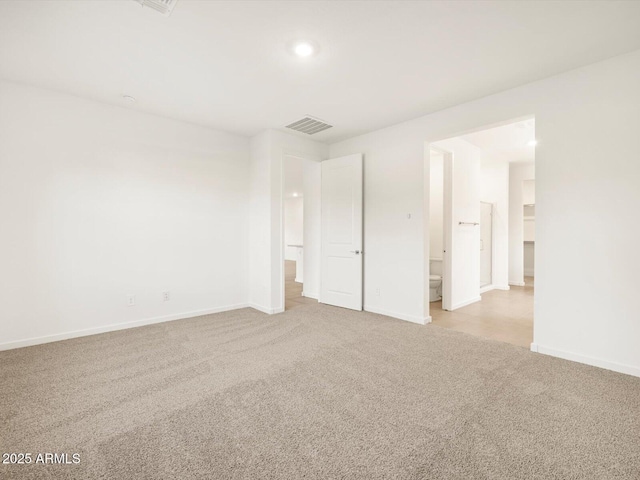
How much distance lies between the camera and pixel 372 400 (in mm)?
2061

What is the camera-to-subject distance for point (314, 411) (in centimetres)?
193

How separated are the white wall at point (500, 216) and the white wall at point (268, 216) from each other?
4.53 metres

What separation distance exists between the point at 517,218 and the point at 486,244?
47.6 inches

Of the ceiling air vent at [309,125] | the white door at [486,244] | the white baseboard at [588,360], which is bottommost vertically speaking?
the white baseboard at [588,360]

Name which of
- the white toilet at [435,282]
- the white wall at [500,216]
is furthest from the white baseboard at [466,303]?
the white wall at [500,216]

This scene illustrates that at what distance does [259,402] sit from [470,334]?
8.51 feet

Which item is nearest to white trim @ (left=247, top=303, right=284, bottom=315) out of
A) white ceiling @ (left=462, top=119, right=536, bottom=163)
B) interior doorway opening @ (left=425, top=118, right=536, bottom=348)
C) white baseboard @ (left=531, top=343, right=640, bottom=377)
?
interior doorway opening @ (left=425, top=118, right=536, bottom=348)

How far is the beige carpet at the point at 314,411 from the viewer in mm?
1484

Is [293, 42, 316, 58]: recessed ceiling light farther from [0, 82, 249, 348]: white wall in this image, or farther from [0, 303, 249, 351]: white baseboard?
[0, 303, 249, 351]: white baseboard

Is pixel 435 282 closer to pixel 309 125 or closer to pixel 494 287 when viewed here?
pixel 494 287

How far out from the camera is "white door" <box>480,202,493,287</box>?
632cm

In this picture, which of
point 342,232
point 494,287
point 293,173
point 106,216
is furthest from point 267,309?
point 494,287

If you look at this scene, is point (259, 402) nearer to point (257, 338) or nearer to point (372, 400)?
point (372, 400)

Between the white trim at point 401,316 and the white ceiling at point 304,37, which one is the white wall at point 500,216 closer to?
the white trim at point 401,316
